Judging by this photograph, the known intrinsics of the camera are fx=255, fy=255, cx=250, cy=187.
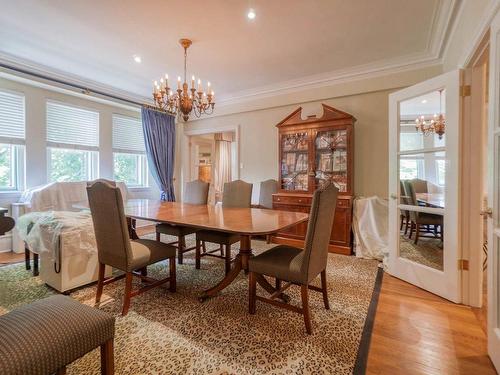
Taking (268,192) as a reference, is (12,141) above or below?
above

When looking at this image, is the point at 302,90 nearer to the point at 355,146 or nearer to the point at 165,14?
the point at 355,146

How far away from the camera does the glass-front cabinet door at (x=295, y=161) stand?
4012 mm

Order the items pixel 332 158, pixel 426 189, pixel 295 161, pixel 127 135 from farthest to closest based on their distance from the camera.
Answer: pixel 127 135
pixel 295 161
pixel 332 158
pixel 426 189

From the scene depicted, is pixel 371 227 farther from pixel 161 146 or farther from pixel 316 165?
pixel 161 146

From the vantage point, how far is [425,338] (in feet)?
5.65

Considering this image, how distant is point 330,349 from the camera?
5.21 feet

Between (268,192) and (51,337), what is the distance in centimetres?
352

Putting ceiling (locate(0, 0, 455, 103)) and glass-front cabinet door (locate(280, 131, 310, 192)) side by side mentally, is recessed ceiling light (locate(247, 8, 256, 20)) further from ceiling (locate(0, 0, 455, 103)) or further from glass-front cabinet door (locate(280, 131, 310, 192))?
glass-front cabinet door (locate(280, 131, 310, 192))

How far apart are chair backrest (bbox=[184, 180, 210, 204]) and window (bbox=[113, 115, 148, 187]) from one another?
223cm

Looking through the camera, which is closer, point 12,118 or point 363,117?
point 12,118

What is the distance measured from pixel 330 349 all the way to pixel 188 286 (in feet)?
4.69

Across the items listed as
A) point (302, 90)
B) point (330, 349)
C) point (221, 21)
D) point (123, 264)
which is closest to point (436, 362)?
point (330, 349)

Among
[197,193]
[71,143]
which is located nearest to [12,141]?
[71,143]

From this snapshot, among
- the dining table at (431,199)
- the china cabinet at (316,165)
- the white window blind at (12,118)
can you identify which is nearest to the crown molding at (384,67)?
the china cabinet at (316,165)
